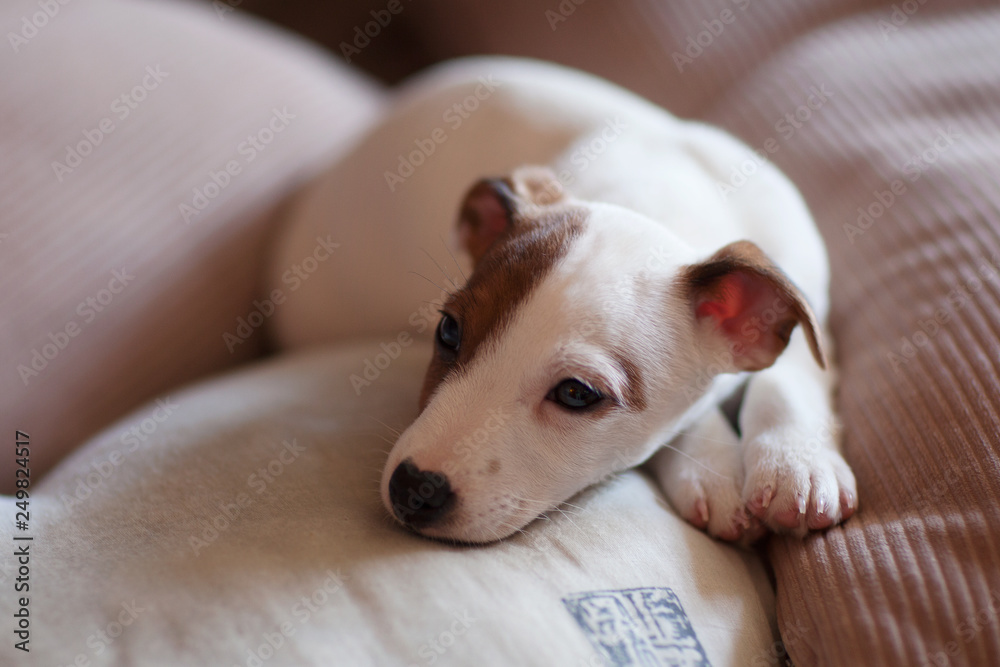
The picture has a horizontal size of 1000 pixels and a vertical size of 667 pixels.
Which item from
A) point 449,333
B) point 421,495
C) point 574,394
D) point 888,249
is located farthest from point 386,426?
point 888,249

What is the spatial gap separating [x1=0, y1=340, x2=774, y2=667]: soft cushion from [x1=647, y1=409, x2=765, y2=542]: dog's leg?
5 cm

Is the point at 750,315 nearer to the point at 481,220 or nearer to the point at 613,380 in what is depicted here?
the point at 613,380

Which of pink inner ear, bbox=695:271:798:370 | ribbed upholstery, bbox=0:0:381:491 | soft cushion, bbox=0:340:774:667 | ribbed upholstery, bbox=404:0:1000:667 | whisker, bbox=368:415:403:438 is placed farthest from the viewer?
ribbed upholstery, bbox=0:0:381:491

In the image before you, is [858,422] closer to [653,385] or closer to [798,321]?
[798,321]

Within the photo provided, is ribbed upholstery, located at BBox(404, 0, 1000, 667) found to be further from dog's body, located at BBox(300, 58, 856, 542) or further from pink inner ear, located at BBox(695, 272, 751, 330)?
pink inner ear, located at BBox(695, 272, 751, 330)

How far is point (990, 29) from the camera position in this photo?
3.08 metres

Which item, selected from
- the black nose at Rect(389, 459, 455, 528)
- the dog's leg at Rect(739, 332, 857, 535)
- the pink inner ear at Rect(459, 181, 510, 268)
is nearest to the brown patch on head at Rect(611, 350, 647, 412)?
the dog's leg at Rect(739, 332, 857, 535)

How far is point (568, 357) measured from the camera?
1.72 m

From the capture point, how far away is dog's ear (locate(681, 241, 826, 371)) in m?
1.83

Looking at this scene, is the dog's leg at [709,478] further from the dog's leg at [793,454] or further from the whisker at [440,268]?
the whisker at [440,268]

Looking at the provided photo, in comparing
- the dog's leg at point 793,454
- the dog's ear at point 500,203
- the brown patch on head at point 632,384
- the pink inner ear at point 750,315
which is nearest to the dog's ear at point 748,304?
the pink inner ear at point 750,315

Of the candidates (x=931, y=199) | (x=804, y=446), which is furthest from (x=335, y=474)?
(x=931, y=199)

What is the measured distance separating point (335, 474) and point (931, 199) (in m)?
2.13

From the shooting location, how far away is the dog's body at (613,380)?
1714 millimetres
